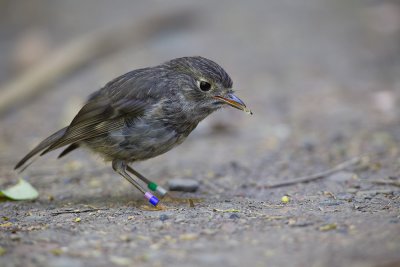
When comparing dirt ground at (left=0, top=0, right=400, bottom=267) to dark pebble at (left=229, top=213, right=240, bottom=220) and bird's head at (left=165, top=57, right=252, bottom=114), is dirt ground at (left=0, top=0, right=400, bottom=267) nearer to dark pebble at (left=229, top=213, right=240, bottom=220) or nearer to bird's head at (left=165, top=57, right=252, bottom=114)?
dark pebble at (left=229, top=213, right=240, bottom=220)

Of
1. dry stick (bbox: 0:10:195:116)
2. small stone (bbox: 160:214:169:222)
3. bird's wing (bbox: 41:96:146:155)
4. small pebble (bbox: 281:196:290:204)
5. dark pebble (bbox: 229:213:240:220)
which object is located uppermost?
dry stick (bbox: 0:10:195:116)

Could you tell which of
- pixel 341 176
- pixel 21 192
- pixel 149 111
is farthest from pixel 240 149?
pixel 21 192

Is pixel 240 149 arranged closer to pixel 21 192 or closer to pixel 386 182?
pixel 386 182

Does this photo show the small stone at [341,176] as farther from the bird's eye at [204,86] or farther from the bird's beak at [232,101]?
the bird's eye at [204,86]

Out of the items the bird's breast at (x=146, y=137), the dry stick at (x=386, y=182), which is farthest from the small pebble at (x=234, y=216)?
the dry stick at (x=386, y=182)

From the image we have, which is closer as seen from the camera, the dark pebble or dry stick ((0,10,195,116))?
the dark pebble

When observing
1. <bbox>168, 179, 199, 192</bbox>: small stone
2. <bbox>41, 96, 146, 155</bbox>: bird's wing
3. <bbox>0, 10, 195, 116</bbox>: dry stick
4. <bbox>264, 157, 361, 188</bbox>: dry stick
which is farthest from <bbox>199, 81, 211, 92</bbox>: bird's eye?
<bbox>0, 10, 195, 116</bbox>: dry stick

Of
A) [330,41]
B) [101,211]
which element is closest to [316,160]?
[101,211]
